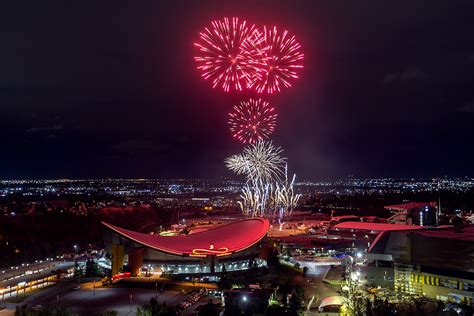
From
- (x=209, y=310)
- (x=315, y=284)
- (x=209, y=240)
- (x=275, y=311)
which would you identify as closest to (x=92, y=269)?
(x=209, y=240)

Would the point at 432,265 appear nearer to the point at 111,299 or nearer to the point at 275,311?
the point at 275,311

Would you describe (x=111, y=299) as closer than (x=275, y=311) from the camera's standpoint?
No

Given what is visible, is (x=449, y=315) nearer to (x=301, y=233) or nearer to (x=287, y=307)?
(x=287, y=307)

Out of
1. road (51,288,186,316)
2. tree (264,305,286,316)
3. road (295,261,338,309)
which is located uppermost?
tree (264,305,286,316)

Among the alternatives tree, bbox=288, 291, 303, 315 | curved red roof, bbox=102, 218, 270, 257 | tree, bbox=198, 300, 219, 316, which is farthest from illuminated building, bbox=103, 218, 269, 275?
tree, bbox=198, 300, 219, 316

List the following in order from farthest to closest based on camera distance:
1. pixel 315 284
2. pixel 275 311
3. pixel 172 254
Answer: pixel 172 254 < pixel 315 284 < pixel 275 311

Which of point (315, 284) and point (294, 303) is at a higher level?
point (294, 303)

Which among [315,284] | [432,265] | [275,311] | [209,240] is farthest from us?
[209,240]

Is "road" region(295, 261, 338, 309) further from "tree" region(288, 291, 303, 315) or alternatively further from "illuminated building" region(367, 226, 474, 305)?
"illuminated building" region(367, 226, 474, 305)

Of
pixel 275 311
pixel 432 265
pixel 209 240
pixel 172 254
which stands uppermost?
pixel 209 240
